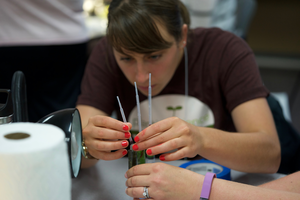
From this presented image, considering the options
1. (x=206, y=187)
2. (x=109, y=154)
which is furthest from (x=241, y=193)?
(x=109, y=154)

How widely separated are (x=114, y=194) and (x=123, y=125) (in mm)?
188

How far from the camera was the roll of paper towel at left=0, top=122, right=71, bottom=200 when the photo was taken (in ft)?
1.16

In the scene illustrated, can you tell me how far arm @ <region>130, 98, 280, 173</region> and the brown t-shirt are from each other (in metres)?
0.13

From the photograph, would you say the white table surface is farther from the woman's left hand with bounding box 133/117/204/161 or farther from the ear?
the ear

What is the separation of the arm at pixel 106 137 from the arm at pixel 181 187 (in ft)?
0.28

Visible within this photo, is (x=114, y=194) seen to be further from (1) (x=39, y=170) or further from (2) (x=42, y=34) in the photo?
(2) (x=42, y=34)

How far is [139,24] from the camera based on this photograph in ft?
2.55

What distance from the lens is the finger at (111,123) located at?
0.62m

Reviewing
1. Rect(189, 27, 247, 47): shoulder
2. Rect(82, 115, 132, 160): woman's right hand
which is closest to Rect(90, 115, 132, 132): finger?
Rect(82, 115, 132, 160): woman's right hand

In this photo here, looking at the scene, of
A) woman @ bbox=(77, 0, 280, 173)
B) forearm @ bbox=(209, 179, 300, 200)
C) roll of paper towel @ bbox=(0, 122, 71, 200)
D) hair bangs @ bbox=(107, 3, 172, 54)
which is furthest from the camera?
hair bangs @ bbox=(107, 3, 172, 54)

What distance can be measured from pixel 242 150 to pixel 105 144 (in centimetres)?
38

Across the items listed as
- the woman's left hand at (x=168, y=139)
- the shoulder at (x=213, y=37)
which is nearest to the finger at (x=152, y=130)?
the woman's left hand at (x=168, y=139)

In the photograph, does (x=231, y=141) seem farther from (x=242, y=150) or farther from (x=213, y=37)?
(x=213, y=37)

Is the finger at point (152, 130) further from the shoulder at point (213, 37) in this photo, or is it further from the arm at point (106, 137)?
the shoulder at point (213, 37)
